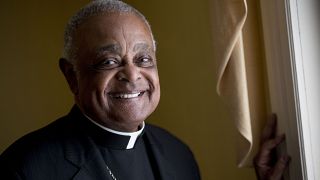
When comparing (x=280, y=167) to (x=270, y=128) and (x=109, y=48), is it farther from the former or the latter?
(x=109, y=48)

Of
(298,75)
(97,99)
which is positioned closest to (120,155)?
(97,99)

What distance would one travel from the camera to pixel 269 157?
4.24 ft

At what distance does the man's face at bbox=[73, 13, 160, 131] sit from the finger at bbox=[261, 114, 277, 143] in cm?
40

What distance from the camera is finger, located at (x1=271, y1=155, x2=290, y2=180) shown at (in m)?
1.25

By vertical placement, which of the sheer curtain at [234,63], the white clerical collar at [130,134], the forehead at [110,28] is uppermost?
the forehead at [110,28]

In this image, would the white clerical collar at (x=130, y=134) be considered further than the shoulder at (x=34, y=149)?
Yes

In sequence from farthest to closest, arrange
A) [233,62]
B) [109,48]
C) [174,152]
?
[174,152] → [233,62] → [109,48]

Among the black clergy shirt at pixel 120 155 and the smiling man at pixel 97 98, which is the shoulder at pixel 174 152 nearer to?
the black clergy shirt at pixel 120 155

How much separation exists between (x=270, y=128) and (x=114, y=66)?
52 cm

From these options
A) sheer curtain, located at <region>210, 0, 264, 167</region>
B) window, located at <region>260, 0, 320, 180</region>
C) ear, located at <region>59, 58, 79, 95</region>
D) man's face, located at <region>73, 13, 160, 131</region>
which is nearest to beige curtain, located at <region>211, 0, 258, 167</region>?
sheer curtain, located at <region>210, 0, 264, 167</region>

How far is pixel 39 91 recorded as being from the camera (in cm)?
278

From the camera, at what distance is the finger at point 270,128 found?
1283mm

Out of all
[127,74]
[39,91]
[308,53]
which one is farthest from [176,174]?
[39,91]

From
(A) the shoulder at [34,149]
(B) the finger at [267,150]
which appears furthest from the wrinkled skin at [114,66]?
(B) the finger at [267,150]
